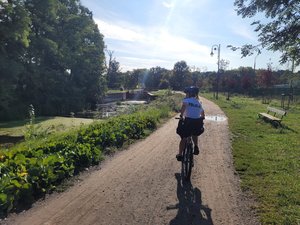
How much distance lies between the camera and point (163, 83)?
294ft

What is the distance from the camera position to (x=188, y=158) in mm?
7422

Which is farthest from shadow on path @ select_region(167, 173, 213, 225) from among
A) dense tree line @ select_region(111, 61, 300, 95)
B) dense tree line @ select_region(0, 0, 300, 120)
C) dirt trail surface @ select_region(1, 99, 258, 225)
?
dense tree line @ select_region(111, 61, 300, 95)

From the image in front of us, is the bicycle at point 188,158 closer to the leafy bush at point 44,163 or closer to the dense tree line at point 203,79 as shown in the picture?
the leafy bush at point 44,163

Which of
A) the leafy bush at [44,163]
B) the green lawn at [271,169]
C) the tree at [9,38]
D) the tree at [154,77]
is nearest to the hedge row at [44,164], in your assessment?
the leafy bush at [44,163]

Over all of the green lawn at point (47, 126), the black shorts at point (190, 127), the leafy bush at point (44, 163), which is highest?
the black shorts at point (190, 127)

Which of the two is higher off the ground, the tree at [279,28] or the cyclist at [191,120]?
the tree at [279,28]

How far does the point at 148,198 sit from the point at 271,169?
3728 mm

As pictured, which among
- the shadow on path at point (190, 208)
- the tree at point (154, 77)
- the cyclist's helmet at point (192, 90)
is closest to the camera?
the shadow on path at point (190, 208)

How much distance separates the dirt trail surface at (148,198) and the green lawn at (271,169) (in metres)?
0.34

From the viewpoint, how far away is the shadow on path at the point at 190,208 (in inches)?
212

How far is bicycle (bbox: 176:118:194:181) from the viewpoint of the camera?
24.3 feet

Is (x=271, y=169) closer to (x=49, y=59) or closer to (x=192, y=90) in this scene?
(x=192, y=90)

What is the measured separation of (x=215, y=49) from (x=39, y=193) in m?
40.6

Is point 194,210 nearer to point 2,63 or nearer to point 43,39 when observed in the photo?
point 2,63
